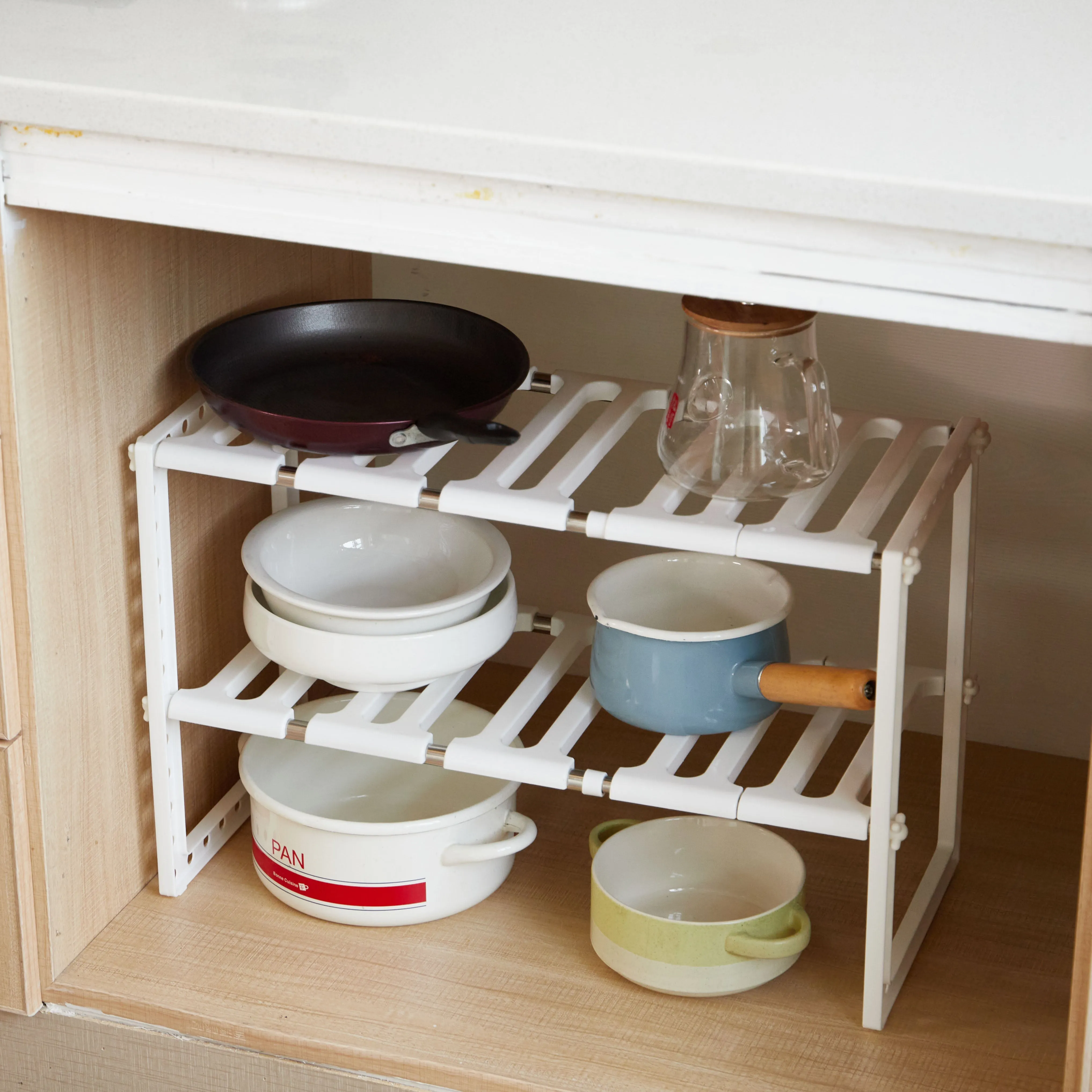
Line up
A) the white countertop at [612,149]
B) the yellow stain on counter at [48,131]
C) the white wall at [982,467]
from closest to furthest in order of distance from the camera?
1. the white countertop at [612,149]
2. the yellow stain on counter at [48,131]
3. the white wall at [982,467]

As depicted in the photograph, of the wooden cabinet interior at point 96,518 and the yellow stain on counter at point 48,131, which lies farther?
the wooden cabinet interior at point 96,518

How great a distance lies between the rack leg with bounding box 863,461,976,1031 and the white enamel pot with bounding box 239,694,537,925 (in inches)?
11.8

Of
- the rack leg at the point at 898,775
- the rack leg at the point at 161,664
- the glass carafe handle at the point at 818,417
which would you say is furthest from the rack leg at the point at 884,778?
the rack leg at the point at 161,664

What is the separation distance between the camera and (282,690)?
1.28 metres

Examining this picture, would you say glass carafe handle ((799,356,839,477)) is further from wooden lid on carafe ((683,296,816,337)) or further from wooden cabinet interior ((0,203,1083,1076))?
wooden cabinet interior ((0,203,1083,1076))

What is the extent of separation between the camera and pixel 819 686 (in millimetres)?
1149

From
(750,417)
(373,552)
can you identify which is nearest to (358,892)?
(373,552)

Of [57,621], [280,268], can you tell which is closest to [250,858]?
[57,621]

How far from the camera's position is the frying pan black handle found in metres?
1.11

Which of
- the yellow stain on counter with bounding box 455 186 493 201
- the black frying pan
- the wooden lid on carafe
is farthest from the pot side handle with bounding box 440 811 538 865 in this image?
the yellow stain on counter with bounding box 455 186 493 201

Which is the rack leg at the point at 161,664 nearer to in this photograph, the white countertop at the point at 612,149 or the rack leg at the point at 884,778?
the white countertop at the point at 612,149

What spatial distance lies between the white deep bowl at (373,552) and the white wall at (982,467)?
0.34 m

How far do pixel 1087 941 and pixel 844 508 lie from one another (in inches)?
27.7

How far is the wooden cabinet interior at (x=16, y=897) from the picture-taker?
1147mm
